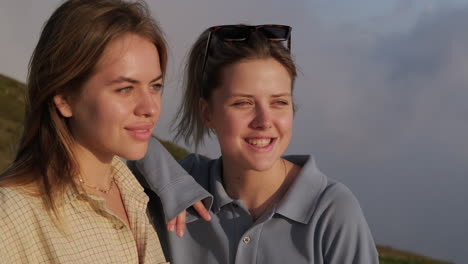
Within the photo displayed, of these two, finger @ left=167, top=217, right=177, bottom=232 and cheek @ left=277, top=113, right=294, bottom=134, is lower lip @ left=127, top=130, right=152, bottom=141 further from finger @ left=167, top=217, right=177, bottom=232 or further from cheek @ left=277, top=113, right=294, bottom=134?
cheek @ left=277, top=113, right=294, bottom=134

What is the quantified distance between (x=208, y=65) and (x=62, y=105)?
159cm

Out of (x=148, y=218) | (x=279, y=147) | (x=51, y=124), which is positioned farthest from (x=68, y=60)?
(x=279, y=147)

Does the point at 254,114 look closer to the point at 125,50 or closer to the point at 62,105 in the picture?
the point at 125,50

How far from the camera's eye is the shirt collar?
5.14 metres

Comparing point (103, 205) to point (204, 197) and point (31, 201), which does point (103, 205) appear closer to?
point (31, 201)

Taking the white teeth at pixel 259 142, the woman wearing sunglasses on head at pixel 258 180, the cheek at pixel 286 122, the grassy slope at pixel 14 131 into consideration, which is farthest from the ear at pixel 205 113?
the grassy slope at pixel 14 131

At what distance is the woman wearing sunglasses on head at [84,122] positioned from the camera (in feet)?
13.9

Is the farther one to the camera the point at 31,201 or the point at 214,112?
the point at 214,112

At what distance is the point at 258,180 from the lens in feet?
18.1

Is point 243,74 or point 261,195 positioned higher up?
point 243,74

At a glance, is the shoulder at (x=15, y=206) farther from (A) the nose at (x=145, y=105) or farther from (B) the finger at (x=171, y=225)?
(B) the finger at (x=171, y=225)

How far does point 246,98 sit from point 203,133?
29.7 inches

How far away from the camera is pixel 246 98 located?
532cm

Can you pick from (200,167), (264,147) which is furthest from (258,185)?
(200,167)
